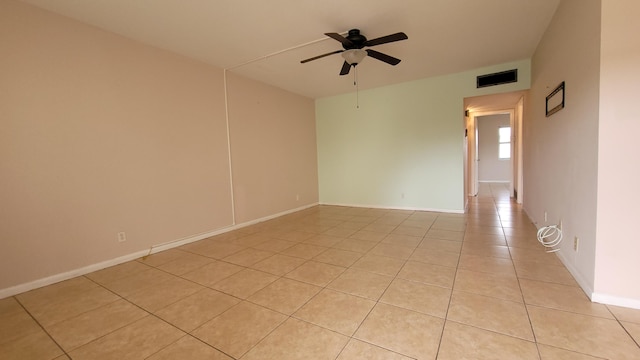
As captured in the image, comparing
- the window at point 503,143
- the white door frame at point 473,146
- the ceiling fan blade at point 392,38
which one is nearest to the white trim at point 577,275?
the ceiling fan blade at point 392,38

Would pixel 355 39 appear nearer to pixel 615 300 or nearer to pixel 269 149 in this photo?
pixel 269 149

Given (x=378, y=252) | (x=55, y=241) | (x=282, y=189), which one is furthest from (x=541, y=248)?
(x=55, y=241)

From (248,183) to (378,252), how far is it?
2754 millimetres

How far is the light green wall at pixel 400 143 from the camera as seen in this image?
4949 millimetres

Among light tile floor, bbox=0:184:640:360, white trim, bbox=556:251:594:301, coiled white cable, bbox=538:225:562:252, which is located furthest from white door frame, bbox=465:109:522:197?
white trim, bbox=556:251:594:301

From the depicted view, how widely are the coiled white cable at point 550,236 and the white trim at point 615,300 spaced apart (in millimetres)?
1005

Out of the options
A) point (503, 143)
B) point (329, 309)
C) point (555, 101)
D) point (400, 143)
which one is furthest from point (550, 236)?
point (503, 143)

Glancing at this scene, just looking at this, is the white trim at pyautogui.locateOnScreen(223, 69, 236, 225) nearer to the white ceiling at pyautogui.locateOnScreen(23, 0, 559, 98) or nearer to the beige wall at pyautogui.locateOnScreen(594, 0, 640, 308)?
the white ceiling at pyautogui.locateOnScreen(23, 0, 559, 98)

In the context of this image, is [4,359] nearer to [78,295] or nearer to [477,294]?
[78,295]

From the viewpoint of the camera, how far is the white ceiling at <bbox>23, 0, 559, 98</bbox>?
2586mm

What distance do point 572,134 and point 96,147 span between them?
191 inches

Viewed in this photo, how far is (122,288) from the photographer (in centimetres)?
240

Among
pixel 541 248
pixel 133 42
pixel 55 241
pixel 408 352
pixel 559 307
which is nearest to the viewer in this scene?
pixel 408 352

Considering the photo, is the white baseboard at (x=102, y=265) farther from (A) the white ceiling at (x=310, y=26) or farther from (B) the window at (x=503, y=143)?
(B) the window at (x=503, y=143)
